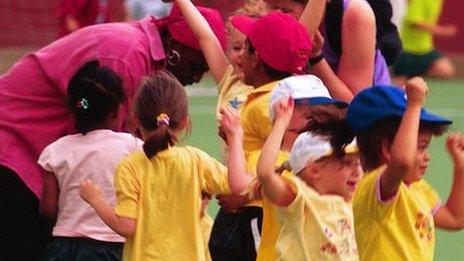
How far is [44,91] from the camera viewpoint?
7043 millimetres

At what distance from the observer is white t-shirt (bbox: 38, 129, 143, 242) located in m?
6.73

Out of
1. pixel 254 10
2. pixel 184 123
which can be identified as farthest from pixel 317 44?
pixel 184 123

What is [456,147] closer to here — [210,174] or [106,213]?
[210,174]

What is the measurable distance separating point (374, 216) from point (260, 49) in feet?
3.25

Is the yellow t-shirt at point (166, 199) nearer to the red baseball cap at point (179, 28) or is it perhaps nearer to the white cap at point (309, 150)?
the white cap at point (309, 150)

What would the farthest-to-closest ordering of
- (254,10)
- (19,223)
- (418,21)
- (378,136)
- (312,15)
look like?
(418,21)
(254,10)
(19,223)
(312,15)
(378,136)

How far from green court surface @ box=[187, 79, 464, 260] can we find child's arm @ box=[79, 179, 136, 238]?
12.6ft

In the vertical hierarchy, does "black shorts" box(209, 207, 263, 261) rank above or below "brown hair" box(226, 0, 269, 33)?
below

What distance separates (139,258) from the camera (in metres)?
6.41

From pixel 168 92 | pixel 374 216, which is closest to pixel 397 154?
pixel 374 216

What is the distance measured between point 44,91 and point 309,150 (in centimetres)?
153

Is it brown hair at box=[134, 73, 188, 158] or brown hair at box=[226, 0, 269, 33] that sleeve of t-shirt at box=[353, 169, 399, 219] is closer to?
brown hair at box=[134, 73, 188, 158]

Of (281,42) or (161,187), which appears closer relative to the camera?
(161,187)

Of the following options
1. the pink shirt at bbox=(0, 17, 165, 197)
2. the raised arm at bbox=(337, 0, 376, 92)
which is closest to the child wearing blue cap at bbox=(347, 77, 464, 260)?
the raised arm at bbox=(337, 0, 376, 92)
